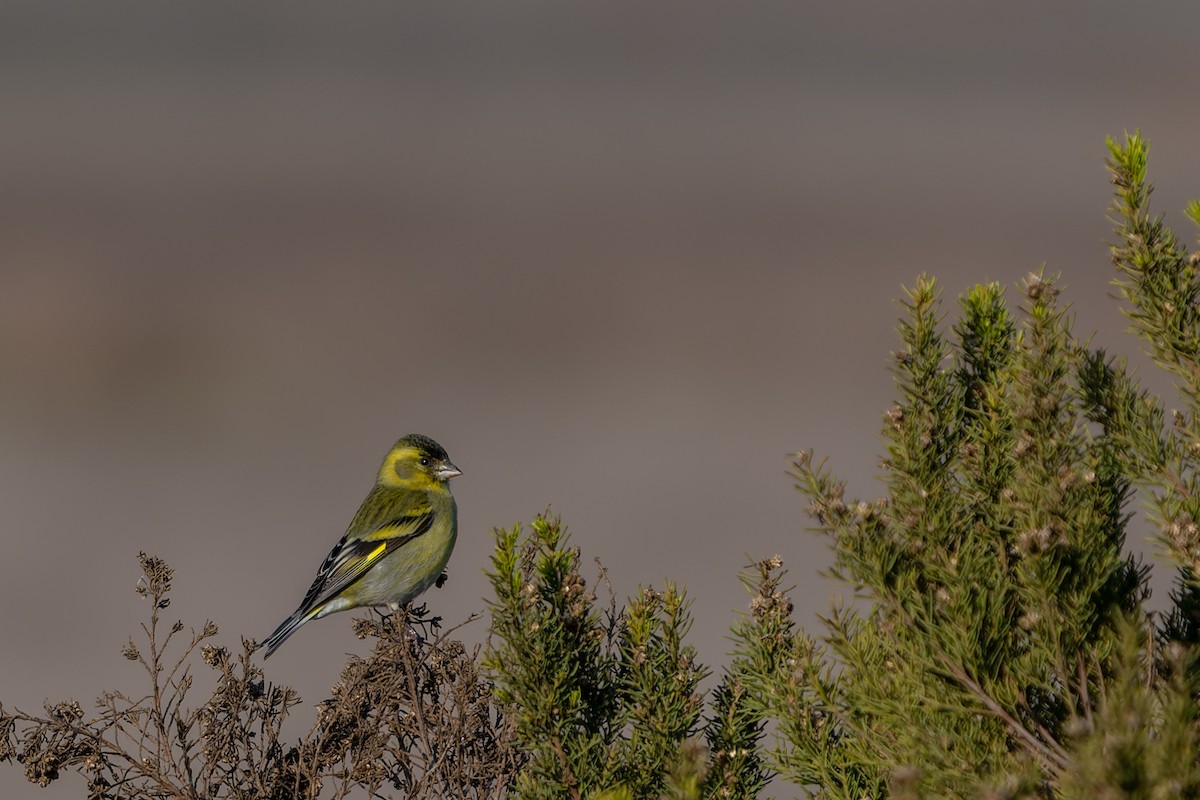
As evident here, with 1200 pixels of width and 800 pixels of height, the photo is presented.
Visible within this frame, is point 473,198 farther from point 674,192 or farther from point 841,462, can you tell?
point 841,462

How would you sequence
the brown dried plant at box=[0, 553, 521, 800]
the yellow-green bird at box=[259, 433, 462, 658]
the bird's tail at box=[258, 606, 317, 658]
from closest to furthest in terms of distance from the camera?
the brown dried plant at box=[0, 553, 521, 800] → the bird's tail at box=[258, 606, 317, 658] → the yellow-green bird at box=[259, 433, 462, 658]

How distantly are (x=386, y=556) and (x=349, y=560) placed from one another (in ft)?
0.62

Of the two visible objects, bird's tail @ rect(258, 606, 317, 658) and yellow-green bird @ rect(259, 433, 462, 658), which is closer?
bird's tail @ rect(258, 606, 317, 658)

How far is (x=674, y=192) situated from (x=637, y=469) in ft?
60.3

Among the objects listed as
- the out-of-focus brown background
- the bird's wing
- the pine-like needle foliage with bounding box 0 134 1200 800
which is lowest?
the pine-like needle foliage with bounding box 0 134 1200 800

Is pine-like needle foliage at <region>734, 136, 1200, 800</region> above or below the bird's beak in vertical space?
below

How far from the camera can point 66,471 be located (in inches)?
787

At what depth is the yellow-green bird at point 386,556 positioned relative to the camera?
717cm

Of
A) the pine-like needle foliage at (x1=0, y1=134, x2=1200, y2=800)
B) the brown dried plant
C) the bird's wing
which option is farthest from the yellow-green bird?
the pine-like needle foliage at (x1=0, y1=134, x2=1200, y2=800)

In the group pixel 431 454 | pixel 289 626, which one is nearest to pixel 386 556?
Answer: pixel 289 626

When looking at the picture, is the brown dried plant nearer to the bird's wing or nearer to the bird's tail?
the bird's tail

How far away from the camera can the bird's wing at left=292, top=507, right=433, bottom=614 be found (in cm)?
717

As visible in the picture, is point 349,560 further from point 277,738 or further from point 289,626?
point 277,738

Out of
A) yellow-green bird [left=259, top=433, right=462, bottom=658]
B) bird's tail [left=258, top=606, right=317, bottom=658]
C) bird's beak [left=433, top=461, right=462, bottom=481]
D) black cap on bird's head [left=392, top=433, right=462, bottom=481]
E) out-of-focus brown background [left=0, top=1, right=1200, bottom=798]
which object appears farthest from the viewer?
out-of-focus brown background [left=0, top=1, right=1200, bottom=798]
